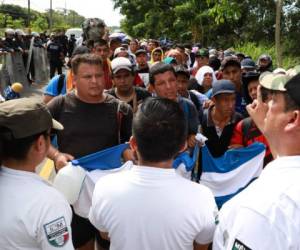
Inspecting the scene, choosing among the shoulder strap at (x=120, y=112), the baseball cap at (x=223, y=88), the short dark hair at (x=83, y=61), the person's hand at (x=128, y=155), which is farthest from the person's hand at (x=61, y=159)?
the baseball cap at (x=223, y=88)

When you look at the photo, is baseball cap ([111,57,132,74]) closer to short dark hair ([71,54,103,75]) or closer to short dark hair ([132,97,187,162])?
short dark hair ([71,54,103,75])

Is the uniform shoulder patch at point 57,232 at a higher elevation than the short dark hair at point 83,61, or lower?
lower

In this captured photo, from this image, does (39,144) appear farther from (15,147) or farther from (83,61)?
(83,61)

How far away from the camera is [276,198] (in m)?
1.29

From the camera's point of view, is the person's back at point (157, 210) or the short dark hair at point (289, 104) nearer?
the short dark hair at point (289, 104)

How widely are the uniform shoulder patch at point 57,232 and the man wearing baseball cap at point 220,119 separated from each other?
220cm

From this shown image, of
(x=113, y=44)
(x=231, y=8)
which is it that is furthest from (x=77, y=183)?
(x=231, y=8)

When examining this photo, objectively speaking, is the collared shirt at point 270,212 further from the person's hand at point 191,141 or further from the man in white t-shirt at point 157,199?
the person's hand at point 191,141

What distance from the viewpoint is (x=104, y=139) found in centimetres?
335

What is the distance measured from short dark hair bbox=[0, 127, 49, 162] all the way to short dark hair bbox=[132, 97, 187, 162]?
0.48 meters

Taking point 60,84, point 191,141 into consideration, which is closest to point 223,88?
point 191,141

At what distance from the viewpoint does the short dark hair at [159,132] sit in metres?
2.01

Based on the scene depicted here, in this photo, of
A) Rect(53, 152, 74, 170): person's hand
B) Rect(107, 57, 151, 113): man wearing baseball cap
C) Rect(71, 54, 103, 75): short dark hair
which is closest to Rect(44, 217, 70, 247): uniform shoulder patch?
Rect(53, 152, 74, 170): person's hand

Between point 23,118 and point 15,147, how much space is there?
0.46ft
